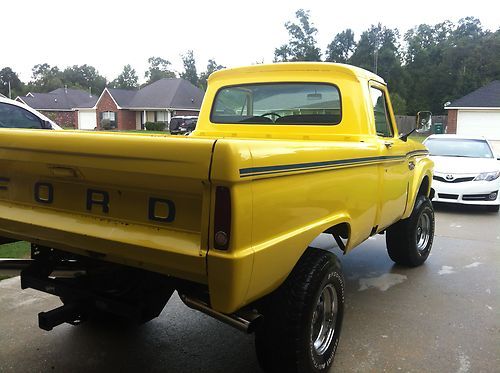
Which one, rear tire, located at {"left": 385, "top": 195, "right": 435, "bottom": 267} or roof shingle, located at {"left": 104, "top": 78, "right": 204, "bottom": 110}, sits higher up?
roof shingle, located at {"left": 104, "top": 78, "right": 204, "bottom": 110}

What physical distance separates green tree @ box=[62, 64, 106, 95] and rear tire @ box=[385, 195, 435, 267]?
334ft

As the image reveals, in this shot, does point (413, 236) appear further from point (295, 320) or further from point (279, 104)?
point (295, 320)

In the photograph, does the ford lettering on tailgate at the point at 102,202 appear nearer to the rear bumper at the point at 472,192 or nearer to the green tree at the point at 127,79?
the rear bumper at the point at 472,192

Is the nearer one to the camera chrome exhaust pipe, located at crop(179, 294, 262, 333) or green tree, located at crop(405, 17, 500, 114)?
chrome exhaust pipe, located at crop(179, 294, 262, 333)

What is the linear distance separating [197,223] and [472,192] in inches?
318

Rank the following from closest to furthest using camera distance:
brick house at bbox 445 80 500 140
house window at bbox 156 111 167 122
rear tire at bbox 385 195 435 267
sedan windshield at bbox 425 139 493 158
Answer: rear tire at bbox 385 195 435 267
sedan windshield at bbox 425 139 493 158
brick house at bbox 445 80 500 140
house window at bbox 156 111 167 122

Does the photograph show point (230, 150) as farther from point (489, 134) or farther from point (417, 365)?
point (489, 134)

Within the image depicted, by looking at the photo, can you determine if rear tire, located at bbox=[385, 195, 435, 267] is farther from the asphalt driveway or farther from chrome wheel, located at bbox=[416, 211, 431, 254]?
the asphalt driveway

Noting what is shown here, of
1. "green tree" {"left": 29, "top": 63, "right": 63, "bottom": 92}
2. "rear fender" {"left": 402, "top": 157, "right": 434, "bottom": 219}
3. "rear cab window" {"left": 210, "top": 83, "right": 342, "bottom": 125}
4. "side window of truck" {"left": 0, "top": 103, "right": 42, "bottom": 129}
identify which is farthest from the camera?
"green tree" {"left": 29, "top": 63, "right": 63, "bottom": 92}

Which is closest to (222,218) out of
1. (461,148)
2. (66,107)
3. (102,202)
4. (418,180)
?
(102,202)

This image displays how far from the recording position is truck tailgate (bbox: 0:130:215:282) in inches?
89.8

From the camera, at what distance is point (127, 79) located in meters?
106

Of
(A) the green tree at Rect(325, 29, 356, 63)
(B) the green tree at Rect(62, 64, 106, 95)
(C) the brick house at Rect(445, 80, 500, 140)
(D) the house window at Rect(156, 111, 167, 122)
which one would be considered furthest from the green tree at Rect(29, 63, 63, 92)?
(C) the brick house at Rect(445, 80, 500, 140)

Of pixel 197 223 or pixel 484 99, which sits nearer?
pixel 197 223
